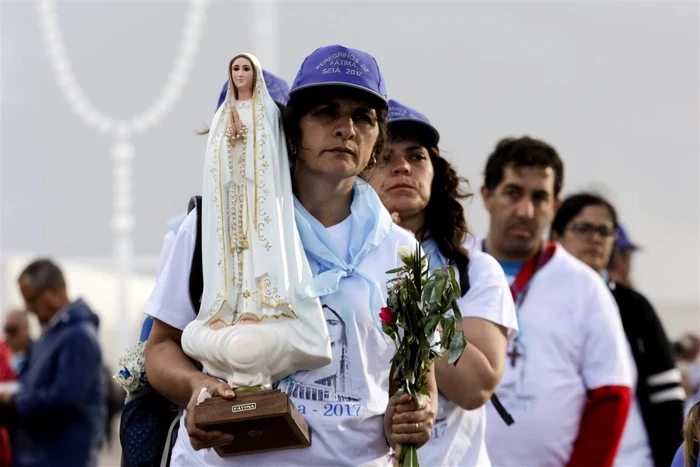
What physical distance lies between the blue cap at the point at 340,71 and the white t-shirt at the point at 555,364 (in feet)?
6.48

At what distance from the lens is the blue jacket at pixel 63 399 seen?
7559 mm

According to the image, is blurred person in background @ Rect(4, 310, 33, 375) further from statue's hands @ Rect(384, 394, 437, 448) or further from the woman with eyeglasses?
statue's hands @ Rect(384, 394, 437, 448)

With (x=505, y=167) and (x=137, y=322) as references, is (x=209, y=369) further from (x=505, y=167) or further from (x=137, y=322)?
(x=137, y=322)

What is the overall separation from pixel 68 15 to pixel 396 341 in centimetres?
2340

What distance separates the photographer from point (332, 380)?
3426 millimetres

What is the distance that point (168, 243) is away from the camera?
4.03 meters

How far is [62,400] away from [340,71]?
4.54 metres

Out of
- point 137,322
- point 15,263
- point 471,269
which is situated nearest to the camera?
point 471,269

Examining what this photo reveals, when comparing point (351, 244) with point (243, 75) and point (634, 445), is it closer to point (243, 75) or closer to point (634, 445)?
point (243, 75)

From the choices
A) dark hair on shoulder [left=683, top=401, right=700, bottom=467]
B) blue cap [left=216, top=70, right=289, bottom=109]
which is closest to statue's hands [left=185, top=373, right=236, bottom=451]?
blue cap [left=216, top=70, right=289, bottom=109]

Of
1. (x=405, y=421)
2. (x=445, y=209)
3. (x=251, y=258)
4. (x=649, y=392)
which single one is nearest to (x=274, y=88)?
(x=445, y=209)

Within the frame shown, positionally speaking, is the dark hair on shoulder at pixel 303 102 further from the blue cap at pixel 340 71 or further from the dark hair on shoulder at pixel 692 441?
the dark hair on shoulder at pixel 692 441

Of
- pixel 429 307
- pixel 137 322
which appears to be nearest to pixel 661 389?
pixel 429 307

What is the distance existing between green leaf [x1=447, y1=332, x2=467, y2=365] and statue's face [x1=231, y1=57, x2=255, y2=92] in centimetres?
88
